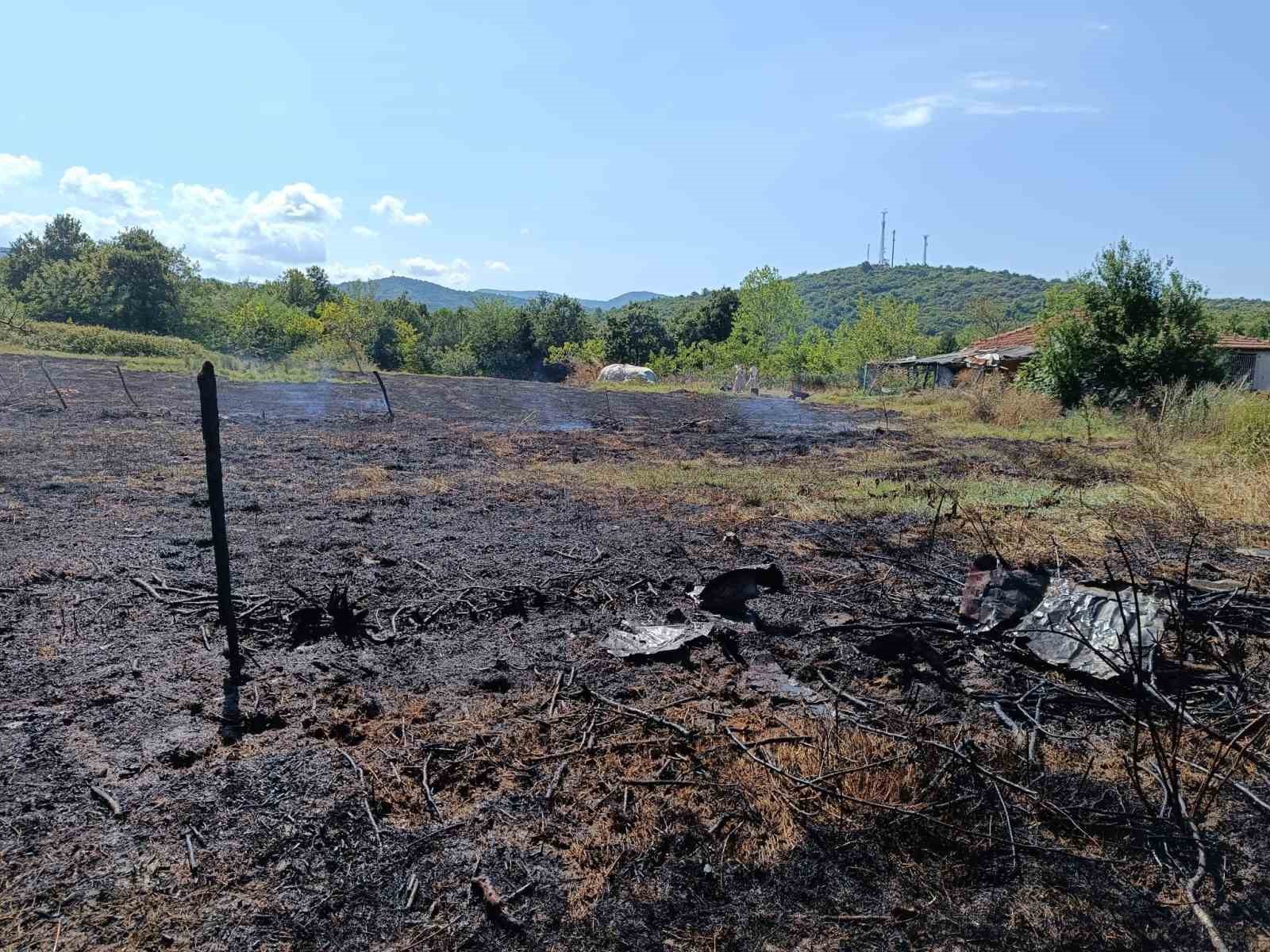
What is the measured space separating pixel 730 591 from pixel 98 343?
39544 millimetres

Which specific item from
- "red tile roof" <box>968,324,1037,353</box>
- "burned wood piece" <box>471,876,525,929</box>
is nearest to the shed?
"red tile roof" <box>968,324,1037,353</box>

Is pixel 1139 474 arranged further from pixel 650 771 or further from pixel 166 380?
pixel 166 380

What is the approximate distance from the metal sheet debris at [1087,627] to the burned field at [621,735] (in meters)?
0.02

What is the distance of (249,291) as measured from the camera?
199ft

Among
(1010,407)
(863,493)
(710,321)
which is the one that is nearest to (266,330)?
(710,321)

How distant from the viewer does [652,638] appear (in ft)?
14.8

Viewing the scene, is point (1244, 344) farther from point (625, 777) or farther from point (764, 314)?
point (625, 777)

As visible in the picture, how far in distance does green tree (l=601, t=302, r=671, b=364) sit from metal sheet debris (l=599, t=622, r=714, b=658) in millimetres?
43274

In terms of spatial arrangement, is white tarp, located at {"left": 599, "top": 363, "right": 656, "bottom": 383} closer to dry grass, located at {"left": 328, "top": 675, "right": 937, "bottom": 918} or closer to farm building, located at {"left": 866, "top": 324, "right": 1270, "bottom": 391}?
A: farm building, located at {"left": 866, "top": 324, "right": 1270, "bottom": 391}

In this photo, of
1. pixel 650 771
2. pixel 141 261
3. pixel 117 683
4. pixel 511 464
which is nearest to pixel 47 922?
pixel 117 683

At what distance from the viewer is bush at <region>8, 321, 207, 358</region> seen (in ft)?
111

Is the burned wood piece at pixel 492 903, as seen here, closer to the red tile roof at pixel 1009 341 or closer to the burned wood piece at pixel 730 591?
the burned wood piece at pixel 730 591

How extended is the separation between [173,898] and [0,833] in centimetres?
80

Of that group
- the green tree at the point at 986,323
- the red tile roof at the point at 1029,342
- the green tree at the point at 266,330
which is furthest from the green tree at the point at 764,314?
the green tree at the point at 266,330
